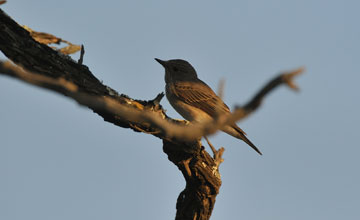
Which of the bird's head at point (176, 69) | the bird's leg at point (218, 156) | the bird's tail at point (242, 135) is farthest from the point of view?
the bird's head at point (176, 69)

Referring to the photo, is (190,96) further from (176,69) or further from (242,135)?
(242,135)

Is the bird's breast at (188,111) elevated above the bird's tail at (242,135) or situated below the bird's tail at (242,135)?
above

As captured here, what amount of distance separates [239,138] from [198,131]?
6.32 metres

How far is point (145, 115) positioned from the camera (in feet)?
10.6

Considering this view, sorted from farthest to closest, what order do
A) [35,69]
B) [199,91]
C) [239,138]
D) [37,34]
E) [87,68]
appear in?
[199,91] < [239,138] < [37,34] < [87,68] < [35,69]

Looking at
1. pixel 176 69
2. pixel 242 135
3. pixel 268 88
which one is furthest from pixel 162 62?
pixel 268 88

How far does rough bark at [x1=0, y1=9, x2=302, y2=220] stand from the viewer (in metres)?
6.11

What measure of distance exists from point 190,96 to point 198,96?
248mm

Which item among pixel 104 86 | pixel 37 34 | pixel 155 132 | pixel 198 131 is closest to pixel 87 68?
pixel 104 86

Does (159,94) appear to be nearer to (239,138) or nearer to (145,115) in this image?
(239,138)

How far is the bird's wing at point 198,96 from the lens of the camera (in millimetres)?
10078

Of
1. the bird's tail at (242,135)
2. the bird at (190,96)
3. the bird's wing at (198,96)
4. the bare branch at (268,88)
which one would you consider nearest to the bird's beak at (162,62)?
the bird at (190,96)

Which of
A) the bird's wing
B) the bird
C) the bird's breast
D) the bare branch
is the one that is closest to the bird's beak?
the bird

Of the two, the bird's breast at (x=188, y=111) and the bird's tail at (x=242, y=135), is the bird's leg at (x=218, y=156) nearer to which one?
the bird's tail at (x=242, y=135)
